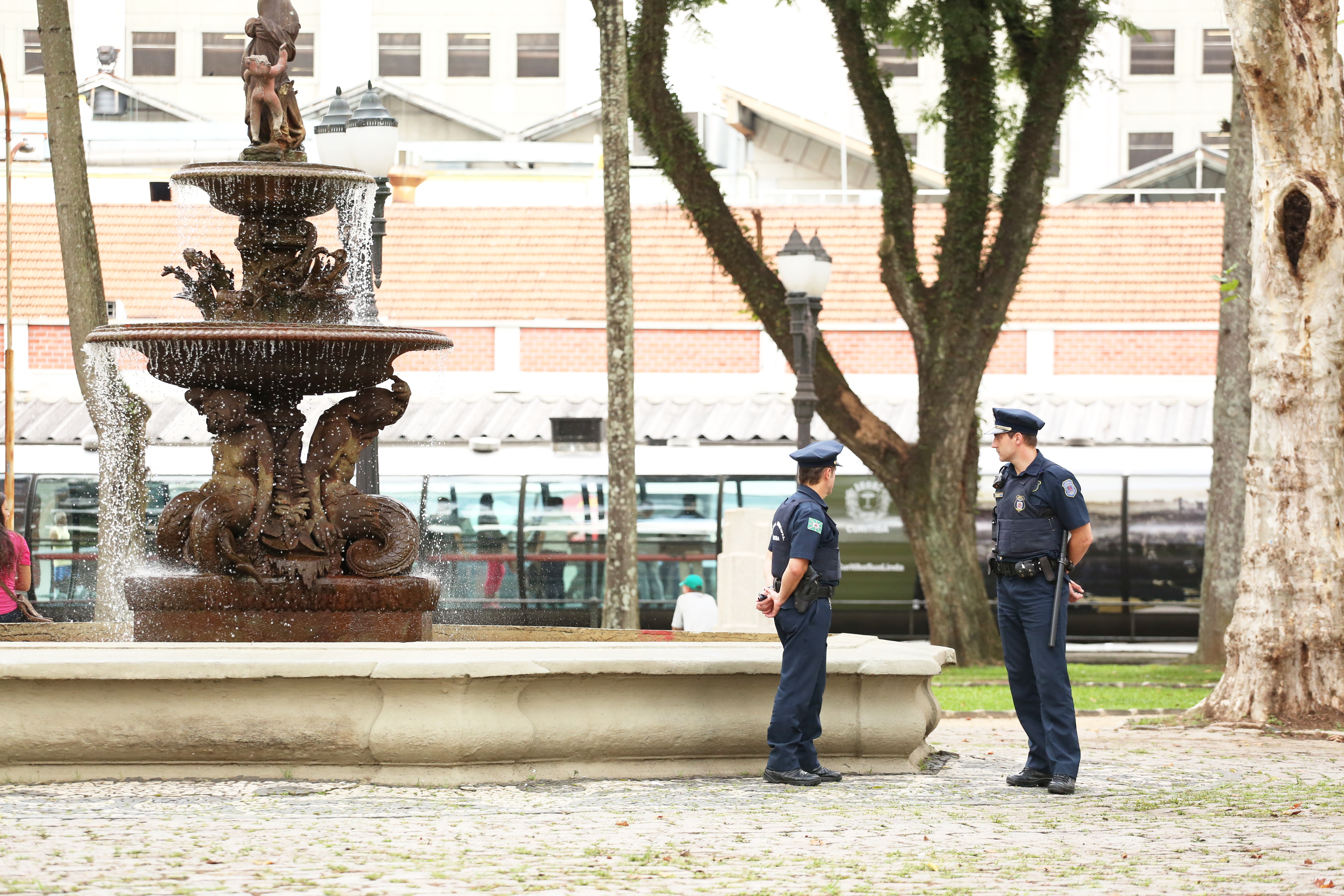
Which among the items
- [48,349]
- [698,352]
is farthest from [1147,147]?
[48,349]

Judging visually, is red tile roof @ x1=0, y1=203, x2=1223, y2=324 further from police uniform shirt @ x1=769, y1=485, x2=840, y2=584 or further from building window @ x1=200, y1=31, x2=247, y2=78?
police uniform shirt @ x1=769, y1=485, x2=840, y2=584

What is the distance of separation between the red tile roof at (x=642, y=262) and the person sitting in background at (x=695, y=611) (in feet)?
Answer: 35.9

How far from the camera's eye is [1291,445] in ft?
37.7

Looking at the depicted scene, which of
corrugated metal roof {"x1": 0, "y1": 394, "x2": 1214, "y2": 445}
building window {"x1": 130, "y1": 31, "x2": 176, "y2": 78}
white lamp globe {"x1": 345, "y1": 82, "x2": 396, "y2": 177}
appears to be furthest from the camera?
building window {"x1": 130, "y1": 31, "x2": 176, "y2": 78}

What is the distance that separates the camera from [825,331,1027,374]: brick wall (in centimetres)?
2728

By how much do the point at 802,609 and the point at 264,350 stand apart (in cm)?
285

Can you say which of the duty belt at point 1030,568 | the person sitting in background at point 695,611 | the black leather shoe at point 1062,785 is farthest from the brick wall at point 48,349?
the black leather shoe at point 1062,785

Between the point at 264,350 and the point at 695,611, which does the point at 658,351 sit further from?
the point at 264,350

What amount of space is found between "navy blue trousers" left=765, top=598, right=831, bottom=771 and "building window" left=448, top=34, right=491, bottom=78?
133 ft

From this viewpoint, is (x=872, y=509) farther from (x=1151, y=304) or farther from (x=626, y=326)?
(x=626, y=326)

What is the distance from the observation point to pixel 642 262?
28.2 m

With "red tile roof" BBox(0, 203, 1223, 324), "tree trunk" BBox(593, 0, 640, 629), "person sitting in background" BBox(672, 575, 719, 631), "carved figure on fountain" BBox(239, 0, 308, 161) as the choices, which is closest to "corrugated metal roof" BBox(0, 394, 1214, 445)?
"red tile roof" BBox(0, 203, 1223, 324)

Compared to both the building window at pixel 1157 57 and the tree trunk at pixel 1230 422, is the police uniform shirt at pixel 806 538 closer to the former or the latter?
the tree trunk at pixel 1230 422

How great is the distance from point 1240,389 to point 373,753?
1201 centimetres
